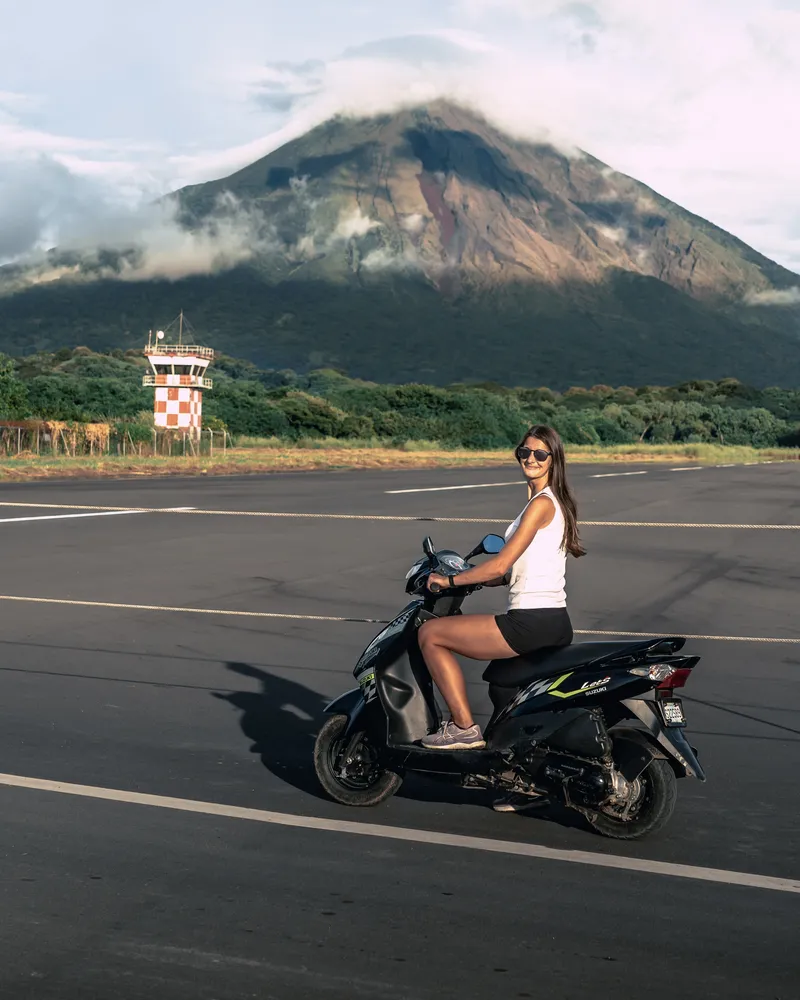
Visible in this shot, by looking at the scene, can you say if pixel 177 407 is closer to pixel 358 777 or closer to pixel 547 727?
pixel 358 777

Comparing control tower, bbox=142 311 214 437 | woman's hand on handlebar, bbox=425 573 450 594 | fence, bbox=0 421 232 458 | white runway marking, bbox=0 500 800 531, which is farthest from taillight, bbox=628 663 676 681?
control tower, bbox=142 311 214 437

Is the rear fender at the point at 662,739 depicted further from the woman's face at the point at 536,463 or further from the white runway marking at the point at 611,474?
the white runway marking at the point at 611,474

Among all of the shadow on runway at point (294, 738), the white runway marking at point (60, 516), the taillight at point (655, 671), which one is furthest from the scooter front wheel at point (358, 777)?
the white runway marking at point (60, 516)

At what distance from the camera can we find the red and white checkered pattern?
83.7 metres

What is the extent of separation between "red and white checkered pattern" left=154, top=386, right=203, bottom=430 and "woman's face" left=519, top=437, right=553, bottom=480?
7706 cm

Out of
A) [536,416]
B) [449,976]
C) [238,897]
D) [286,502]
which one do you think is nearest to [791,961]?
[449,976]

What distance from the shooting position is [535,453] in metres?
7.24

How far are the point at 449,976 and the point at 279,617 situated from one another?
9349mm

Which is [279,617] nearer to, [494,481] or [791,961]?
[791,961]

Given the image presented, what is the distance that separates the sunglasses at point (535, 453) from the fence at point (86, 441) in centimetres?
4883

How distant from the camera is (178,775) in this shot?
786cm

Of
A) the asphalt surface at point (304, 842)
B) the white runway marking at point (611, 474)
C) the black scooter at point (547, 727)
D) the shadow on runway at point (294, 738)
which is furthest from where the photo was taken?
the white runway marking at point (611, 474)

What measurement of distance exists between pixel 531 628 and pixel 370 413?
11361 cm

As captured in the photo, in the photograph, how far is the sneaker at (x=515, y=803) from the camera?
711cm
